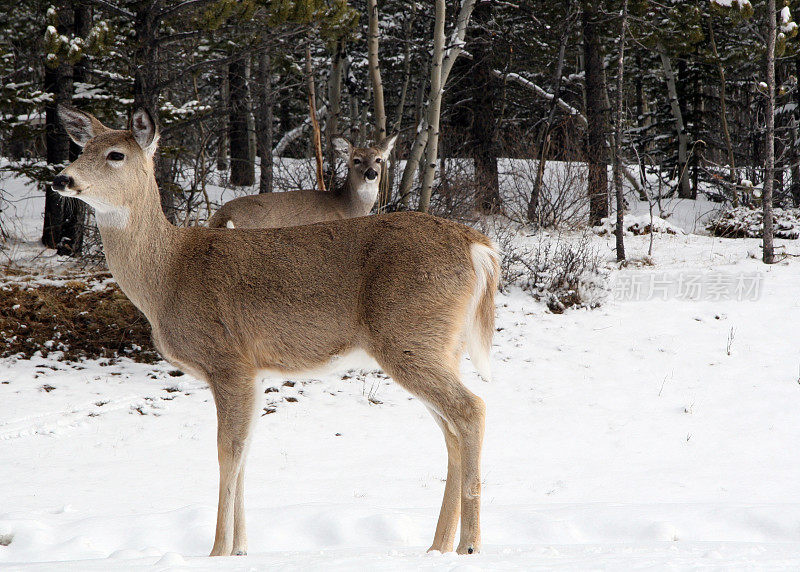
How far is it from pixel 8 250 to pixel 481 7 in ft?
33.0

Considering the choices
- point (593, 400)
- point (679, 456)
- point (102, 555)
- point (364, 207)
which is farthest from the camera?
point (364, 207)

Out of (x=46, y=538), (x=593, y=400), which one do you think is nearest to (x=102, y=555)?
(x=46, y=538)

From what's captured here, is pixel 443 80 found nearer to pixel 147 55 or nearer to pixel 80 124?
pixel 147 55

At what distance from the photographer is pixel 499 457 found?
658cm

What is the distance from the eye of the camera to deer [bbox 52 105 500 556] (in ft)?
12.3

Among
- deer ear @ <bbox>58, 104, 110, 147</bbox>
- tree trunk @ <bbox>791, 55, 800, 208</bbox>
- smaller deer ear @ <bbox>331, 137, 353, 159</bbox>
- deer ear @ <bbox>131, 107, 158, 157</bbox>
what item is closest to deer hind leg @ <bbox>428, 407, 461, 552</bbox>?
deer ear @ <bbox>131, 107, 158, 157</bbox>

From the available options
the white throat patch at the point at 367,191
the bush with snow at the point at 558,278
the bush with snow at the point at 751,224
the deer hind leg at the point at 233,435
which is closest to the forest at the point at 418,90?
the bush with snow at the point at 751,224

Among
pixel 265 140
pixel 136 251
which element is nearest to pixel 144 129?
pixel 136 251

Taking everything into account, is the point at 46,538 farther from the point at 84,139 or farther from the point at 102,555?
the point at 84,139

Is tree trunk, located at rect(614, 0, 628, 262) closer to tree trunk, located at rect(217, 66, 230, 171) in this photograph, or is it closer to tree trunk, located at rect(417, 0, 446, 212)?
tree trunk, located at rect(417, 0, 446, 212)

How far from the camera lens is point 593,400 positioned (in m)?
7.88

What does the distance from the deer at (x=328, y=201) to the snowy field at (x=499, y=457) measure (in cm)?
178

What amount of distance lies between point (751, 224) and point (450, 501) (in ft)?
43.9

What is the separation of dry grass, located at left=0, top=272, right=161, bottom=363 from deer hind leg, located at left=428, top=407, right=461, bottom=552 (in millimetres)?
5224
